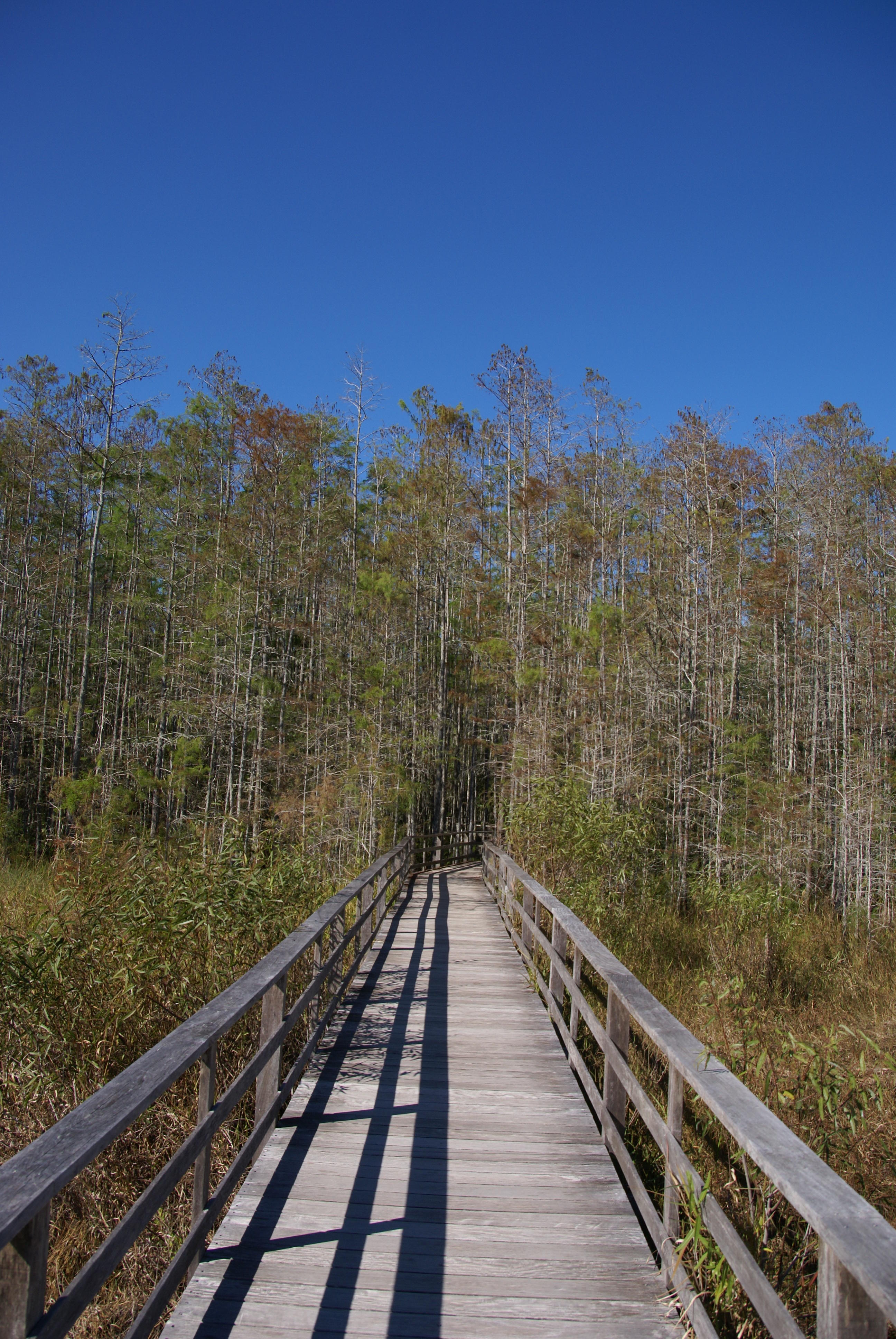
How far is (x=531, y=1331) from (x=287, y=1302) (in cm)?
74

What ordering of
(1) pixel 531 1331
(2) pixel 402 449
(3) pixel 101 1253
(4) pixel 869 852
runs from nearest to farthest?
(3) pixel 101 1253 < (1) pixel 531 1331 < (4) pixel 869 852 < (2) pixel 402 449

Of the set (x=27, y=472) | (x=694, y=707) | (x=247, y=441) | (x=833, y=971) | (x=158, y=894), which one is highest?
(x=247, y=441)

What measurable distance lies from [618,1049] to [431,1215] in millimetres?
1009

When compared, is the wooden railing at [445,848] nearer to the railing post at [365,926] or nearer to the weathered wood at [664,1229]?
the railing post at [365,926]

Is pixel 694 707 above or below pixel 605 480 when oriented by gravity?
below

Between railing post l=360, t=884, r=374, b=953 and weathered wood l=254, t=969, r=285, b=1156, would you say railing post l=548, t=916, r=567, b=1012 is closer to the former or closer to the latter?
railing post l=360, t=884, r=374, b=953

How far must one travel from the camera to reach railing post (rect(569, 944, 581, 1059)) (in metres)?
4.46

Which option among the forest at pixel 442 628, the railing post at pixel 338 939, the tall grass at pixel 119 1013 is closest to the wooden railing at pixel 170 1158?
the tall grass at pixel 119 1013

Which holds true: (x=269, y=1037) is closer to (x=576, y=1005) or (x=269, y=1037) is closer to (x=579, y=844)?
(x=576, y=1005)

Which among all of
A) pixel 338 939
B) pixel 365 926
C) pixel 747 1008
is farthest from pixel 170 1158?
pixel 365 926

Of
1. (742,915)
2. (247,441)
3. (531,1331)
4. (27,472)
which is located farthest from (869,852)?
(27,472)

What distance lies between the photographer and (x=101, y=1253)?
Answer: 1678 mm

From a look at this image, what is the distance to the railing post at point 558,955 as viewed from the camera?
5293 mm

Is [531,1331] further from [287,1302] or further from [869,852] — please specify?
[869,852]
